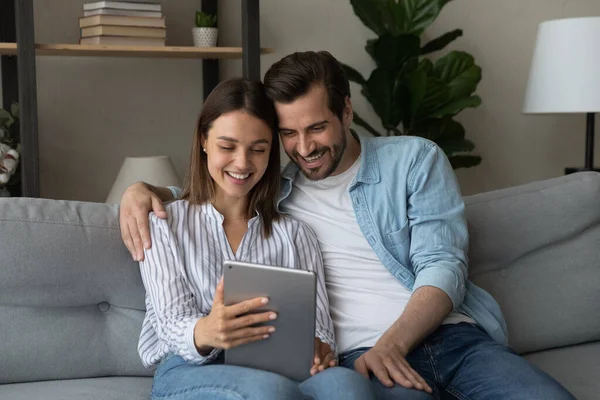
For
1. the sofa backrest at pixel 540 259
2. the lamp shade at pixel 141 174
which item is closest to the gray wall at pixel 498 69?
the lamp shade at pixel 141 174

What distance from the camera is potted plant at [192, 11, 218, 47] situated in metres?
2.93

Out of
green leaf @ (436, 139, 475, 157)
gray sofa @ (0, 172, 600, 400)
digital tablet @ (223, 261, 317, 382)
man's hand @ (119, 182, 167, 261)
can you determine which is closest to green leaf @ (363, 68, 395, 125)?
green leaf @ (436, 139, 475, 157)

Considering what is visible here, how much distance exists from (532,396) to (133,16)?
1.84 m

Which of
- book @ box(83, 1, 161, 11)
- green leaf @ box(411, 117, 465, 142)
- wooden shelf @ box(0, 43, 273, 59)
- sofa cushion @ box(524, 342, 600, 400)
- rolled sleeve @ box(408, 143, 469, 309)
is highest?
book @ box(83, 1, 161, 11)

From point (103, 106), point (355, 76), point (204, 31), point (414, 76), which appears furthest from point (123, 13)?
point (414, 76)

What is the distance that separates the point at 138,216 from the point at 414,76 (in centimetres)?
170

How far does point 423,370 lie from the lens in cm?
170

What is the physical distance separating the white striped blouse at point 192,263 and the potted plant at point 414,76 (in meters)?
1.50

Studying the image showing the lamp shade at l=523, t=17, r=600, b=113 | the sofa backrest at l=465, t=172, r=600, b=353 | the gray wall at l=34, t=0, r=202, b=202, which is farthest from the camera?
the gray wall at l=34, t=0, r=202, b=202

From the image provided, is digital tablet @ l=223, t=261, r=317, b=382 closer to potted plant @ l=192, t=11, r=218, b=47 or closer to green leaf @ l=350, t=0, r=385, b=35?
potted plant @ l=192, t=11, r=218, b=47

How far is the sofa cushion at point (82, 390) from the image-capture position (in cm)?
167

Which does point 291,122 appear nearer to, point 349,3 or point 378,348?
point 378,348

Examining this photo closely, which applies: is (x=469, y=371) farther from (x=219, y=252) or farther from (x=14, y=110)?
(x=14, y=110)

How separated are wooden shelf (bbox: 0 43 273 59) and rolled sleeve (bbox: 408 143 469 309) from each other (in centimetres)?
118
